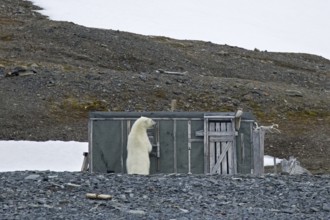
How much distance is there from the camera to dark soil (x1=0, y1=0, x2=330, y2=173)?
3781 cm

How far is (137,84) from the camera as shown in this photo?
43.6 meters

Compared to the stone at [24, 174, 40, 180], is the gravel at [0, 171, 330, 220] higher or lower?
lower

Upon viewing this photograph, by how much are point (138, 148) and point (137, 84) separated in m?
22.0

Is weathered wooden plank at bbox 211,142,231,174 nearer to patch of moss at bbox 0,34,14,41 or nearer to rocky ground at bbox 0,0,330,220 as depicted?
rocky ground at bbox 0,0,330,220

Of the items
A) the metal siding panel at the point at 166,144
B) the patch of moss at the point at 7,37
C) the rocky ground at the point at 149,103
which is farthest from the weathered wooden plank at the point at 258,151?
the patch of moss at the point at 7,37

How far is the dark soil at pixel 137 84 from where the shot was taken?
1489 inches

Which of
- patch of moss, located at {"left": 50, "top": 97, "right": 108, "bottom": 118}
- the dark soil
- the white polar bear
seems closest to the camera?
the white polar bear

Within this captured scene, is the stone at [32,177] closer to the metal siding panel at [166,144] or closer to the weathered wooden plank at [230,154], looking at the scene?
the metal siding panel at [166,144]

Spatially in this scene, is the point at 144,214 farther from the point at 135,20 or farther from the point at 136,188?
the point at 135,20

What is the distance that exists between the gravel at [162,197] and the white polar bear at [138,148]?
4209mm

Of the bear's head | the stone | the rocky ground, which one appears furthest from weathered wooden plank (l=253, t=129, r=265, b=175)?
the stone

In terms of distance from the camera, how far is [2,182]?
16.2 meters

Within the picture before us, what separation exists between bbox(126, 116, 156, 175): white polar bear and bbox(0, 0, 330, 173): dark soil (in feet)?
33.6

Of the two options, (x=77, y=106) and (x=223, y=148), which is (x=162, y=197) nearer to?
(x=223, y=148)
